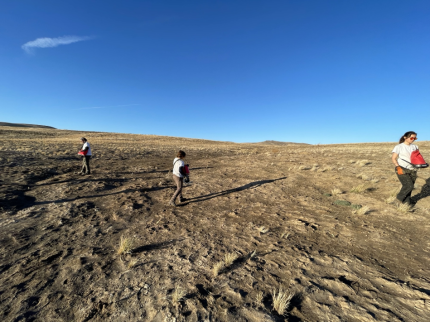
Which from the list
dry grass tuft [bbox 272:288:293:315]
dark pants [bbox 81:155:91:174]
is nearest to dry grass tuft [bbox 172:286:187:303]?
dry grass tuft [bbox 272:288:293:315]

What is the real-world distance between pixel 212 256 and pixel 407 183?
6.43 m

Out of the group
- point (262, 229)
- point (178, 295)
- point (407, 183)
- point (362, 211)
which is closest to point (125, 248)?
point (178, 295)

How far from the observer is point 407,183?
6.12 m

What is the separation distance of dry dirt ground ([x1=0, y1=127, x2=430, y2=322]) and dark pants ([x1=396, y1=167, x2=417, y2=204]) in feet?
1.48

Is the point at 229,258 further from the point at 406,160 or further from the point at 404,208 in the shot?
the point at 406,160

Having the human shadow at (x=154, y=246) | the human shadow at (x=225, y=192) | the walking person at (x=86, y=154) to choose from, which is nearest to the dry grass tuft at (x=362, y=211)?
the human shadow at (x=225, y=192)

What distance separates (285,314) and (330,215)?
14.2 feet

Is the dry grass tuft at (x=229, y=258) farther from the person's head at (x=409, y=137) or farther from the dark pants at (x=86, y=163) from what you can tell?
the dark pants at (x=86, y=163)

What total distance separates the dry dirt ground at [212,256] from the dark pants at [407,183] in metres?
0.45

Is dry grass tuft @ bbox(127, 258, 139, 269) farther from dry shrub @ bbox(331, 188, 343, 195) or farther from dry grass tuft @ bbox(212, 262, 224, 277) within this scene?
dry shrub @ bbox(331, 188, 343, 195)

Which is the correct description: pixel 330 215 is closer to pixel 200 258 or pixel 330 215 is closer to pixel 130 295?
pixel 200 258

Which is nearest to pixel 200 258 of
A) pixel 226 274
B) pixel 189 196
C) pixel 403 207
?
pixel 226 274

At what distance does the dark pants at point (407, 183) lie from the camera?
600 centimetres

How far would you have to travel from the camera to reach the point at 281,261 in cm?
397
